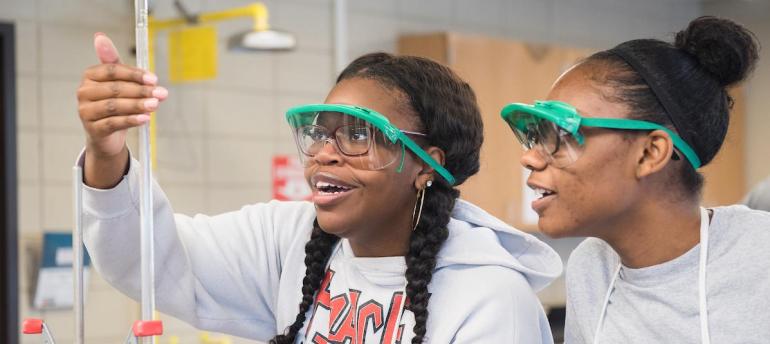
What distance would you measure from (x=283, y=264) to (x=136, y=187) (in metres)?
0.32

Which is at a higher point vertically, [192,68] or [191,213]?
[192,68]

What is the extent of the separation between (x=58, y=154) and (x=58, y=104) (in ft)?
0.54

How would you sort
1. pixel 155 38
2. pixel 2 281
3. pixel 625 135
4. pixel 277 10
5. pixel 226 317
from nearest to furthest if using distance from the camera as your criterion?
pixel 625 135
pixel 226 317
pixel 2 281
pixel 155 38
pixel 277 10

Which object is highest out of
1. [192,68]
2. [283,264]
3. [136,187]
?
[192,68]

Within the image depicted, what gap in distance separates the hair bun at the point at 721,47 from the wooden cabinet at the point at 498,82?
2.60 meters

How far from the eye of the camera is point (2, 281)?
309cm

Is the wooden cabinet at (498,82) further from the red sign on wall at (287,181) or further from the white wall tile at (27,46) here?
the white wall tile at (27,46)

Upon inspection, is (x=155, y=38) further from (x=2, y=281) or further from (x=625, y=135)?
(x=625, y=135)

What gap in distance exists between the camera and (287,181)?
3629 mm

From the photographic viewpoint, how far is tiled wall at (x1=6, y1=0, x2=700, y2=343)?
3098 mm

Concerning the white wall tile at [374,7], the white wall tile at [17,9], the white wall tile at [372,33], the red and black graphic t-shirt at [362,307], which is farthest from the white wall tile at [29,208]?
the red and black graphic t-shirt at [362,307]

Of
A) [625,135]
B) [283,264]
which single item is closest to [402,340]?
[283,264]

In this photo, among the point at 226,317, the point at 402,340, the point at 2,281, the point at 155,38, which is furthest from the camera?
the point at 155,38

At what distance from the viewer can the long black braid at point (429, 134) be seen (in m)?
1.47
